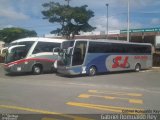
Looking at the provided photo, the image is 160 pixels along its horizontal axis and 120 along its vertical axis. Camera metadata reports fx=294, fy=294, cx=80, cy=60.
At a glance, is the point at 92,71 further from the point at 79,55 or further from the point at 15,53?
the point at 15,53

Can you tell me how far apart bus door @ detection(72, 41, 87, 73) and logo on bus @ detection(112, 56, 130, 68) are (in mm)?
4069

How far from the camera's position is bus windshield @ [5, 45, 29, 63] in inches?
921

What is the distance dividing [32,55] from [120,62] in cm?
779

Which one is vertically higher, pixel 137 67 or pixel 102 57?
pixel 102 57

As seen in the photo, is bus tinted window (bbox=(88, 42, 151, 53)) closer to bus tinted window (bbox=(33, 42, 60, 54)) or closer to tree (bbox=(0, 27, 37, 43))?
bus tinted window (bbox=(33, 42, 60, 54))

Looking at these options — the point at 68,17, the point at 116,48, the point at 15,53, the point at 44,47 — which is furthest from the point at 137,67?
the point at 68,17

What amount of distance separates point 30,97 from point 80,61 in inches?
412

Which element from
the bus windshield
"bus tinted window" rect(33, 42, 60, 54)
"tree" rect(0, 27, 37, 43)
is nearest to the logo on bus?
"bus tinted window" rect(33, 42, 60, 54)

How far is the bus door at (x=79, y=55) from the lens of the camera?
22.0 m

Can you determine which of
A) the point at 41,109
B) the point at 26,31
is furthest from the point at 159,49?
the point at 26,31

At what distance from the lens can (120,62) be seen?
2619cm

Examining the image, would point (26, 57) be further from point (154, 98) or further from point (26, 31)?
point (26, 31)

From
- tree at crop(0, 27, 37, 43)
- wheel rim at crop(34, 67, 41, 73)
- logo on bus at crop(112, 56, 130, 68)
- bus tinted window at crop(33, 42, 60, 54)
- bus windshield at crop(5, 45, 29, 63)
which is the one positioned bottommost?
wheel rim at crop(34, 67, 41, 73)

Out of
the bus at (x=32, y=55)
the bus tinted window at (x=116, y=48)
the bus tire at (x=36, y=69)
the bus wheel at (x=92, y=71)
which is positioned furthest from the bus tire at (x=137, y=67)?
the bus tire at (x=36, y=69)
